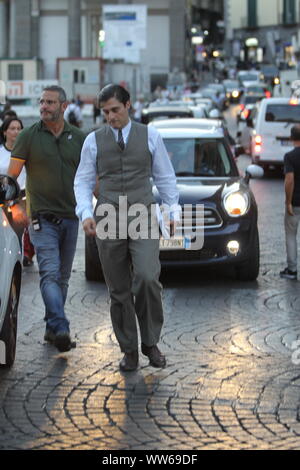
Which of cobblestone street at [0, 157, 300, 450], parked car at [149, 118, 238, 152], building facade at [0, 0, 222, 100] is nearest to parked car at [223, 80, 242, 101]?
building facade at [0, 0, 222, 100]

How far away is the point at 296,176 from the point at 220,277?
135 centimetres

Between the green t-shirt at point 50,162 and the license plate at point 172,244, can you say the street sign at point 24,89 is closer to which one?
the license plate at point 172,244

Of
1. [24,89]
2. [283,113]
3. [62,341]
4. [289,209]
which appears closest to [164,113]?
[283,113]

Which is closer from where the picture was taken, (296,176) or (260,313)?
(260,313)

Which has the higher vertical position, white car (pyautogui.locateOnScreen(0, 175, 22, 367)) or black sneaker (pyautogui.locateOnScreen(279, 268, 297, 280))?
white car (pyautogui.locateOnScreen(0, 175, 22, 367))

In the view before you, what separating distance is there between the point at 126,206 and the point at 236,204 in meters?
4.19

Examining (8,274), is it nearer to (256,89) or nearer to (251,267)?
(251,267)

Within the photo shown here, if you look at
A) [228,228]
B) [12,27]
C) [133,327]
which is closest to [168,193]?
[133,327]

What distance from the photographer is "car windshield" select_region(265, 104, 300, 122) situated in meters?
27.0

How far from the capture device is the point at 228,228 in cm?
1161

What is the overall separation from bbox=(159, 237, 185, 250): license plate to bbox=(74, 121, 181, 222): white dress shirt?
3.62 meters

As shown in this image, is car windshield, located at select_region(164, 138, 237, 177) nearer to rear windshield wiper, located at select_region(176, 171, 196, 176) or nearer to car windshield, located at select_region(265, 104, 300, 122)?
rear windshield wiper, located at select_region(176, 171, 196, 176)

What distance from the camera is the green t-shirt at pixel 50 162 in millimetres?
8469
